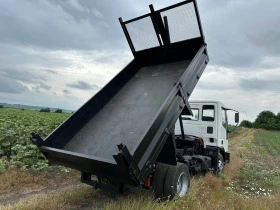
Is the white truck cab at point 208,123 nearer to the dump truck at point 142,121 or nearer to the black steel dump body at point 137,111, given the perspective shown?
the dump truck at point 142,121

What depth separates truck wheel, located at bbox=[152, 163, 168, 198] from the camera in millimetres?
4684

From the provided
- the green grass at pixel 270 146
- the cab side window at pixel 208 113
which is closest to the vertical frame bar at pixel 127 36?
the cab side window at pixel 208 113

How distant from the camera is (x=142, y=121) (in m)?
4.87

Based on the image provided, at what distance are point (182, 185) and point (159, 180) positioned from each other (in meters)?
0.71

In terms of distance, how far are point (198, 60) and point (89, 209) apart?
3.84m

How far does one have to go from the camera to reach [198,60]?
18.4ft

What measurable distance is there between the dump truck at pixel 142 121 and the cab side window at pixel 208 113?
167 cm

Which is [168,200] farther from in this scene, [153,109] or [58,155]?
[58,155]

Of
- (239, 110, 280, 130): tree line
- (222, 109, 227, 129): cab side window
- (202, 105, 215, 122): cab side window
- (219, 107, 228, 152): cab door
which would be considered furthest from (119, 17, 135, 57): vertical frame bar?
(239, 110, 280, 130): tree line

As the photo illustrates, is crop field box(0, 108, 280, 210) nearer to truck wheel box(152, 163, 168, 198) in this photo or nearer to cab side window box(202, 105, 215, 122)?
truck wheel box(152, 163, 168, 198)

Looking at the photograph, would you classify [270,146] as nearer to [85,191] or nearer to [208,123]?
[208,123]

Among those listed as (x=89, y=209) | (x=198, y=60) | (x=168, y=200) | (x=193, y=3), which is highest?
(x=193, y=3)

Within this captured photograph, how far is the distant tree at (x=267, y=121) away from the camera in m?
69.9

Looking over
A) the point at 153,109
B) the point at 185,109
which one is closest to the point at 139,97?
the point at 153,109
